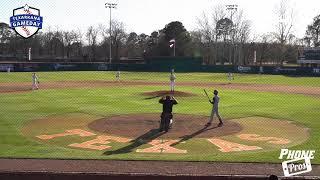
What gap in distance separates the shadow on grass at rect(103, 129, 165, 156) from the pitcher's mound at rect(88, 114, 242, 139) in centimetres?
4

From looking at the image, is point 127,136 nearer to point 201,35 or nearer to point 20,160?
point 20,160

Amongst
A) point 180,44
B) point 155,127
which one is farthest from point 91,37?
point 155,127

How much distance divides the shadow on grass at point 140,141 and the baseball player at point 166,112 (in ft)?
1.35

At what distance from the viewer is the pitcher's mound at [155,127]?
58.4 ft

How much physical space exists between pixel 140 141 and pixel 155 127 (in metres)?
2.94

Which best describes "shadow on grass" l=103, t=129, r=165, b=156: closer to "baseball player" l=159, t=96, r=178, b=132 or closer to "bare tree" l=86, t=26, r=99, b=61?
"baseball player" l=159, t=96, r=178, b=132

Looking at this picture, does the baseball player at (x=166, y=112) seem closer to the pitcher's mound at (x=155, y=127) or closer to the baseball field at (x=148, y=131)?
the pitcher's mound at (x=155, y=127)

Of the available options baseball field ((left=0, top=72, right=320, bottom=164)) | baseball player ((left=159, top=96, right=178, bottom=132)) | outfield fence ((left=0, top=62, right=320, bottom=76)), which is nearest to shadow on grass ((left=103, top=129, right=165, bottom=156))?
baseball field ((left=0, top=72, right=320, bottom=164))

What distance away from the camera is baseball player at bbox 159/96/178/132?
1823 centimetres

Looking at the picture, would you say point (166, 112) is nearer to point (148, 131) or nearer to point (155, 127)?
point (148, 131)

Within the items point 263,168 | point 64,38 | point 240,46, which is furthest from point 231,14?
point 263,168

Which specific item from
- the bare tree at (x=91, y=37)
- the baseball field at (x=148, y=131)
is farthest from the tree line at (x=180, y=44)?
the baseball field at (x=148, y=131)

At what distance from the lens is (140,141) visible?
1642 cm

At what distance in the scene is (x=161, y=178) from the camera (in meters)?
9.70
